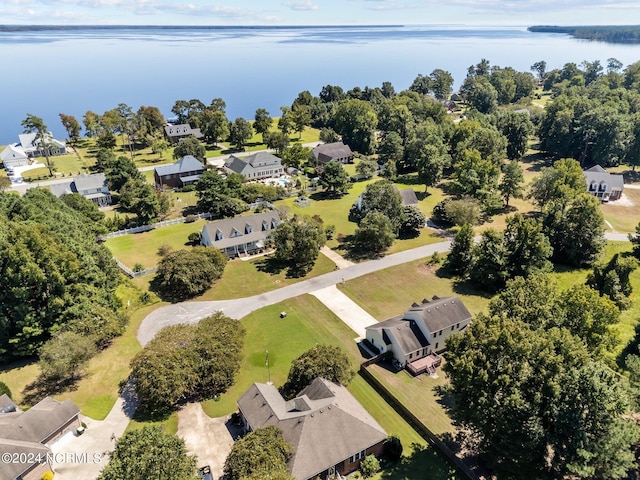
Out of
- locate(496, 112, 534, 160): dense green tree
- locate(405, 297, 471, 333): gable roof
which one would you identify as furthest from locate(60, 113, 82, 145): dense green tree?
locate(405, 297, 471, 333): gable roof

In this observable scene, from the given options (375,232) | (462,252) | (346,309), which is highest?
(375,232)

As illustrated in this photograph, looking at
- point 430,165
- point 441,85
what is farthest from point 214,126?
point 441,85

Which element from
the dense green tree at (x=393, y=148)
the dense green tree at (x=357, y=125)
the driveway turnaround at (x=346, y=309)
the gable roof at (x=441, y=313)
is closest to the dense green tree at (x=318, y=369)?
the driveway turnaround at (x=346, y=309)

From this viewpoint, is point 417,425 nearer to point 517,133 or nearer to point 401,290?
point 401,290

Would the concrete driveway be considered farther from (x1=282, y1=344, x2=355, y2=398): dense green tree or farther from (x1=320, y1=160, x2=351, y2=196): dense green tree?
(x1=320, y1=160, x2=351, y2=196): dense green tree

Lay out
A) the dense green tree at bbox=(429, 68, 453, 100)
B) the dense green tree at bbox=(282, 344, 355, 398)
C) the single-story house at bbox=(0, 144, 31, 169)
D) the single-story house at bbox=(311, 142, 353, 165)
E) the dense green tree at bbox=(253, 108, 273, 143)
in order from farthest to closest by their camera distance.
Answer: the dense green tree at bbox=(429, 68, 453, 100) < the dense green tree at bbox=(253, 108, 273, 143) < the single-story house at bbox=(311, 142, 353, 165) < the single-story house at bbox=(0, 144, 31, 169) < the dense green tree at bbox=(282, 344, 355, 398)

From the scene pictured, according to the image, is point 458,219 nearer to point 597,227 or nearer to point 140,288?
point 597,227
